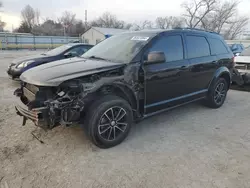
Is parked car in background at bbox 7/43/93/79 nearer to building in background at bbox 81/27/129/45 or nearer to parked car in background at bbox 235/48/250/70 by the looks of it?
parked car in background at bbox 235/48/250/70

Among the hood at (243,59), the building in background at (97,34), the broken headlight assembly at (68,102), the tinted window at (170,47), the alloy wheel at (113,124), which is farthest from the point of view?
the building in background at (97,34)

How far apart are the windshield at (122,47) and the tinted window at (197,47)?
3.15 ft

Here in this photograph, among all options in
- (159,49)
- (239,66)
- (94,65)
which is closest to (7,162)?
(94,65)

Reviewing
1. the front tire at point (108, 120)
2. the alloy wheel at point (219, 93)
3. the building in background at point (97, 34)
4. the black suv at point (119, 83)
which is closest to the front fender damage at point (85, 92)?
the black suv at point (119, 83)

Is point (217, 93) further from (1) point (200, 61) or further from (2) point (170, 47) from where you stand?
(2) point (170, 47)

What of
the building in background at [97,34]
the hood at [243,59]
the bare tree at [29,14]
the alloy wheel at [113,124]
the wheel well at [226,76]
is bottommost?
the alloy wheel at [113,124]

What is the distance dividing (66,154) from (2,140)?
117cm

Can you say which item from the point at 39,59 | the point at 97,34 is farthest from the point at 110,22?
the point at 39,59

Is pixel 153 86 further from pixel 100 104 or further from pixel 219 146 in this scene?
pixel 219 146

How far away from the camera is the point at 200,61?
4.04m

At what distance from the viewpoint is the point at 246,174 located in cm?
246

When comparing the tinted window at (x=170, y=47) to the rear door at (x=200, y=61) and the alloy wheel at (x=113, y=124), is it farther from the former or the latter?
the alloy wheel at (x=113, y=124)

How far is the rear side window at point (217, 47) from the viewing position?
174 inches

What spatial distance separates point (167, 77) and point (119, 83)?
3.30ft
